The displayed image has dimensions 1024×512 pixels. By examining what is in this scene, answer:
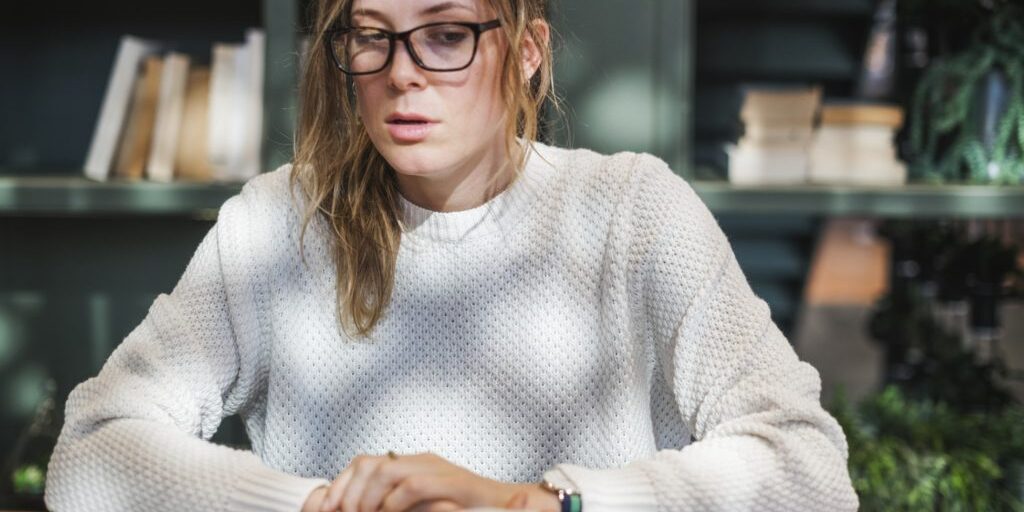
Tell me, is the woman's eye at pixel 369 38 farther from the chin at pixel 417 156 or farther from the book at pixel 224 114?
the book at pixel 224 114

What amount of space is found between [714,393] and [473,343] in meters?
0.27

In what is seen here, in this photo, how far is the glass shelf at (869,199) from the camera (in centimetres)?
210

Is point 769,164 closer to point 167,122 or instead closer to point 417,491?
point 167,122

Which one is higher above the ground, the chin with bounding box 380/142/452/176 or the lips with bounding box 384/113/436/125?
the lips with bounding box 384/113/436/125

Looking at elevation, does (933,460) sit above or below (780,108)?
below

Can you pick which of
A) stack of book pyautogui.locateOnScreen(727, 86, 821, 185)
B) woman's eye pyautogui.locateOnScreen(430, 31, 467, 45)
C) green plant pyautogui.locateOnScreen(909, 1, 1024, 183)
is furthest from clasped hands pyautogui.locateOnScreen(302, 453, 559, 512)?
green plant pyautogui.locateOnScreen(909, 1, 1024, 183)

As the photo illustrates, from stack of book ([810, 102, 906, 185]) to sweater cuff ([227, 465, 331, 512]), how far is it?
1403 mm

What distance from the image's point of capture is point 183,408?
1278mm

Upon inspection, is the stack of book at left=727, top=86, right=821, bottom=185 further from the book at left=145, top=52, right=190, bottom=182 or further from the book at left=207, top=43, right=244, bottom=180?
the book at left=145, top=52, right=190, bottom=182

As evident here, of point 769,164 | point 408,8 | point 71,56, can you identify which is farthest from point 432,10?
point 71,56

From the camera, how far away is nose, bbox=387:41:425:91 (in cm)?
117

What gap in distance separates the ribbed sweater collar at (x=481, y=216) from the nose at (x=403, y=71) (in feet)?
0.63

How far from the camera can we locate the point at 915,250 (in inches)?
122

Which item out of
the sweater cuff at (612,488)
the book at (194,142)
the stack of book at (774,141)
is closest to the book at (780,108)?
the stack of book at (774,141)
